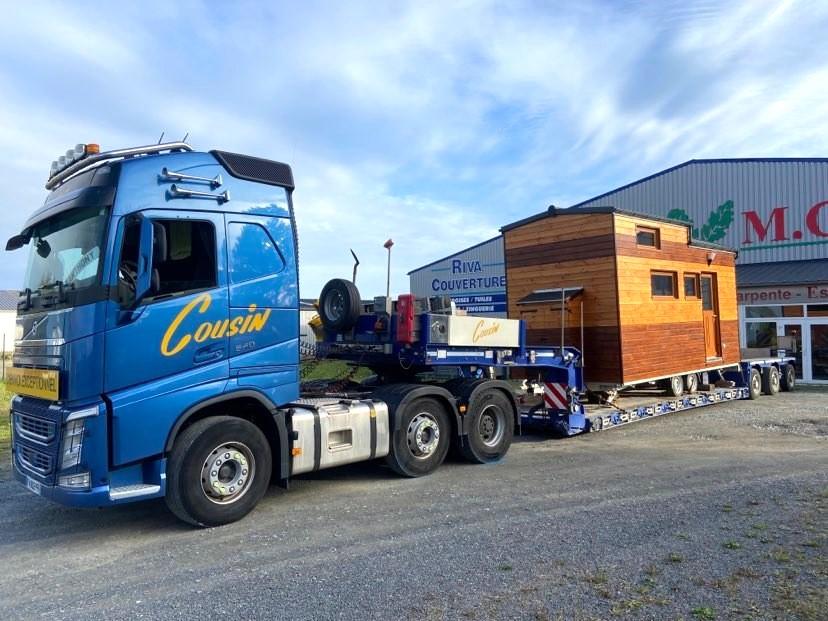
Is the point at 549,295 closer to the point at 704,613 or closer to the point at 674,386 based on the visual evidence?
the point at 674,386

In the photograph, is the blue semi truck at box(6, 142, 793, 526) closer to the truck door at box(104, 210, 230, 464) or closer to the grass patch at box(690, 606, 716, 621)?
the truck door at box(104, 210, 230, 464)

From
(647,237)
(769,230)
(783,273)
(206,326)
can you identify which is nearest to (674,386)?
(647,237)

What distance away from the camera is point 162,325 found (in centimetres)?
557

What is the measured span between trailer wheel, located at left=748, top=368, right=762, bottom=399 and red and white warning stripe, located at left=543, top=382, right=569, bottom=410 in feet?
24.7

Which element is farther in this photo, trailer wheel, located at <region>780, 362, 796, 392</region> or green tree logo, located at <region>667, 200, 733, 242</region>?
green tree logo, located at <region>667, 200, 733, 242</region>

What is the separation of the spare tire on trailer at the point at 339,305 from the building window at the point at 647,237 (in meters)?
5.51

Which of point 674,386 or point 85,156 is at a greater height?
point 85,156

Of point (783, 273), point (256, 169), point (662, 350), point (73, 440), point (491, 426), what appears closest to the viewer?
point (73, 440)

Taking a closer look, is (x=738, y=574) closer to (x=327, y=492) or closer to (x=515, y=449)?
(x=327, y=492)

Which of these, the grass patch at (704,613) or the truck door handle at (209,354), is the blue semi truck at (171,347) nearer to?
the truck door handle at (209,354)

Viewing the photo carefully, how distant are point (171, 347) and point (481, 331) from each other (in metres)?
4.18

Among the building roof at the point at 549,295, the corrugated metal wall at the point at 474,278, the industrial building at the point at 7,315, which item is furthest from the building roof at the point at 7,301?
the building roof at the point at 549,295

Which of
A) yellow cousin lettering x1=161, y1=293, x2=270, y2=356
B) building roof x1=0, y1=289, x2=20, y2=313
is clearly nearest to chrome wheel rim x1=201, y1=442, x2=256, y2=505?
yellow cousin lettering x1=161, y1=293, x2=270, y2=356

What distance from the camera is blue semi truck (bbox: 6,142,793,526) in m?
5.27
